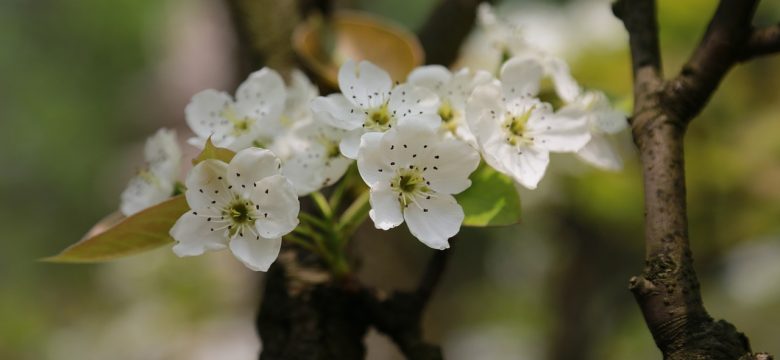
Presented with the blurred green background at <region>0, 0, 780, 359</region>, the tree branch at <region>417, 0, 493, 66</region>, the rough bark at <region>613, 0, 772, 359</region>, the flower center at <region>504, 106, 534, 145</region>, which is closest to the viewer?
the rough bark at <region>613, 0, 772, 359</region>

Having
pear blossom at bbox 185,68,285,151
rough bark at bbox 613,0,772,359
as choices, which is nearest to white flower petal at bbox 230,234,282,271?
pear blossom at bbox 185,68,285,151

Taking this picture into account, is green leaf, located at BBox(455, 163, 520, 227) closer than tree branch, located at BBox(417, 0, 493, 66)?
Yes

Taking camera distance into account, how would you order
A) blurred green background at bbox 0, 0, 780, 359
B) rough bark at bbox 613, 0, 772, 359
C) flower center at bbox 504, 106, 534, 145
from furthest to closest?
blurred green background at bbox 0, 0, 780, 359 < flower center at bbox 504, 106, 534, 145 < rough bark at bbox 613, 0, 772, 359

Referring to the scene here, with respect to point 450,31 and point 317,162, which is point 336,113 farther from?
point 450,31

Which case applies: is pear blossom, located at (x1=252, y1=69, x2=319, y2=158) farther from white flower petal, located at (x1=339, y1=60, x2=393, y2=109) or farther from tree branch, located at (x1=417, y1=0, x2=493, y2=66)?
tree branch, located at (x1=417, y1=0, x2=493, y2=66)

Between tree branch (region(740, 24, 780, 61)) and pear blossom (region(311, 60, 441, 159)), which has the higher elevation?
tree branch (region(740, 24, 780, 61))

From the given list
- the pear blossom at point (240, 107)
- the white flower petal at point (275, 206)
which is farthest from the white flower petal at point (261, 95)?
the white flower petal at point (275, 206)

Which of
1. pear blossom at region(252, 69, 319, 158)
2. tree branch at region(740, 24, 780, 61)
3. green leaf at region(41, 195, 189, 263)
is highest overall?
tree branch at region(740, 24, 780, 61)
